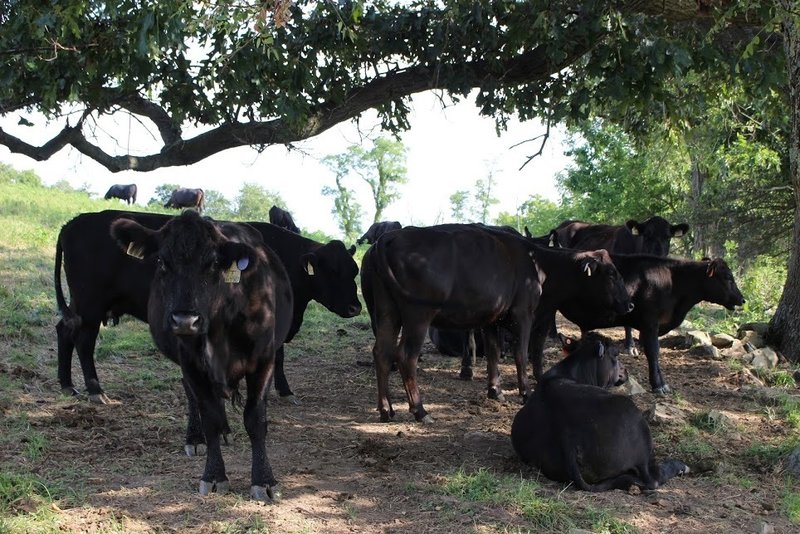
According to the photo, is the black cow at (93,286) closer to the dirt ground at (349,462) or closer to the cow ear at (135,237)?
the dirt ground at (349,462)

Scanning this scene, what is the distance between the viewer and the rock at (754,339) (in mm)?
12336

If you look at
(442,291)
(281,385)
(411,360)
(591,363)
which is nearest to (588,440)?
(591,363)

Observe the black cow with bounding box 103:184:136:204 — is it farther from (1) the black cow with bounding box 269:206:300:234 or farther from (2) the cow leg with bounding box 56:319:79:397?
(2) the cow leg with bounding box 56:319:79:397

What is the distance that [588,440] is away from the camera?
6.77 metres

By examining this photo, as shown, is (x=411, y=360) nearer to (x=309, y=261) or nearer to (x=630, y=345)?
(x=309, y=261)

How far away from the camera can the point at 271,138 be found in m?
10.2

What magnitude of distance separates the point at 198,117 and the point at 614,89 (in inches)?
172

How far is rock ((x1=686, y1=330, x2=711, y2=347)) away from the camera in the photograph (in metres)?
12.6

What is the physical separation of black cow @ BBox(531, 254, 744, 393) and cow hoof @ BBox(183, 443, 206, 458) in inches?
182

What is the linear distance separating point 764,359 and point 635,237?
13.2ft

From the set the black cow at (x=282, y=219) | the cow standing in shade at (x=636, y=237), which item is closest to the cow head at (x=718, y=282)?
the cow standing in shade at (x=636, y=237)

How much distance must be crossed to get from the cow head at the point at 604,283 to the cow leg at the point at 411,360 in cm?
270

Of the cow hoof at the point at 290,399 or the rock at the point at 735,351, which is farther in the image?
the rock at the point at 735,351

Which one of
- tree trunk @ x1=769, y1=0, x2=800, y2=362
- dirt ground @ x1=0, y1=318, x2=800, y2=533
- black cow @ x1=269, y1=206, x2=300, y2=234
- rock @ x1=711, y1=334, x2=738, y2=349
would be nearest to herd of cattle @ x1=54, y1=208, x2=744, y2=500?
dirt ground @ x1=0, y1=318, x2=800, y2=533
